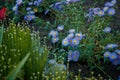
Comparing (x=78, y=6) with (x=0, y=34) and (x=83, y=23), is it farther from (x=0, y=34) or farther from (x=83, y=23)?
(x=0, y=34)

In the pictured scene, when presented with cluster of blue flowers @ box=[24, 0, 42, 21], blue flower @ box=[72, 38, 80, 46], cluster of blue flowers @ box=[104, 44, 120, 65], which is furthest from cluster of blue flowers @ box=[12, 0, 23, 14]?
cluster of blue flowers @ box=[104, 44, 120, 65]

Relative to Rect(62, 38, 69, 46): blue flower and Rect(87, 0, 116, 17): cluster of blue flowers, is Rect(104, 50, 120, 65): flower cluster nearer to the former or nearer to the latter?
Rect(62, 38, 69, 46): blue flower

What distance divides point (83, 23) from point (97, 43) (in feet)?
1.48

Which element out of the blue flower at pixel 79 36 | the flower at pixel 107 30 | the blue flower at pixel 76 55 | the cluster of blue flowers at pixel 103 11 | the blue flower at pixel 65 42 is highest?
the cluster of blue flowers at pixel 103 11

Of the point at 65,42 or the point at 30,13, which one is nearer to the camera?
the point at 65,42

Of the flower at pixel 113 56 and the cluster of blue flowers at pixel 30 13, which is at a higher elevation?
the cluster of blue flowers at pixel 30 13

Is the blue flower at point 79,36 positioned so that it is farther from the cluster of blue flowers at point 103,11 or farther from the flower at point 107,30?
the cluster of blue flowers at point 103,11

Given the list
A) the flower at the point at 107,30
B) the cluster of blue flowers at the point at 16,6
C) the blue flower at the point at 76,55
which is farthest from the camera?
the cluster of blue flowers at the point at 16,6

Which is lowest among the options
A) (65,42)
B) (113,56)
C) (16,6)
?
(113,56)

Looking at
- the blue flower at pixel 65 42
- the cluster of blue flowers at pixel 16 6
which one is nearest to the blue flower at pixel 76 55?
the blue flower at pixel 65 42

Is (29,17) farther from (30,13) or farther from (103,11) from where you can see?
(103,11)

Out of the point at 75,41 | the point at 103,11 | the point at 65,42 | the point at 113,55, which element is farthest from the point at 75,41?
the point at 103,11

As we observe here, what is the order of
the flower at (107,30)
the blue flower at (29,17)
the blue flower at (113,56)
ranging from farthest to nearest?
1. the blue flower at (29,17)
2. the flower at (107,30)
3. the blue flower at (113,56)

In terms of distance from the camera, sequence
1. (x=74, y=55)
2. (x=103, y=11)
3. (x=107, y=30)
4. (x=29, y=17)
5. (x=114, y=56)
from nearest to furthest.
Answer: (x=114, y=56) < (x=74, y=55) < (x=107, y=30) < (x=103, y=11) < (x=29, y=17)
